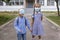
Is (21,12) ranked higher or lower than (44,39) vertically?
higher

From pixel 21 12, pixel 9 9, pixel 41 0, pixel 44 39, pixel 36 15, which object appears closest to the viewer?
pixel 21 12

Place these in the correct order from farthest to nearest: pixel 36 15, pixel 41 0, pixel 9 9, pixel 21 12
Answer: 1. pixel 41 0
2. pixel 9 9
3. pixel 36 15
4. pixel 21 12

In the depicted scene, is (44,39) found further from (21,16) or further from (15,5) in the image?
(15,5)

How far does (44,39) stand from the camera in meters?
12.8

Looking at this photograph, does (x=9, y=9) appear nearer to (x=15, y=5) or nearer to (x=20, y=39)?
(x=15, y=5)

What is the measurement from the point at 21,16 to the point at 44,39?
4.68 metres

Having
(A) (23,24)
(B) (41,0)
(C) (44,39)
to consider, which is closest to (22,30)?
(A) (23,24)

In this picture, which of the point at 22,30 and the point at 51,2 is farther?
the point at 51,2

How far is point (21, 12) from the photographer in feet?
27.4

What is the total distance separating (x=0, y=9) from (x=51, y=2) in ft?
42.8

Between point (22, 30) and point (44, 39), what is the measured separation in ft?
14.8

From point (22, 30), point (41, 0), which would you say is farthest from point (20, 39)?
point (41, 0)

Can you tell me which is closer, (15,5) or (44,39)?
(44,39)

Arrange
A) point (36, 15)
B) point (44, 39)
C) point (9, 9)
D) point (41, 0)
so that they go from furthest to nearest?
1. point (41, 0)
2. point (9, 9)
3. point (44, 39)
4. point (36, 15)
